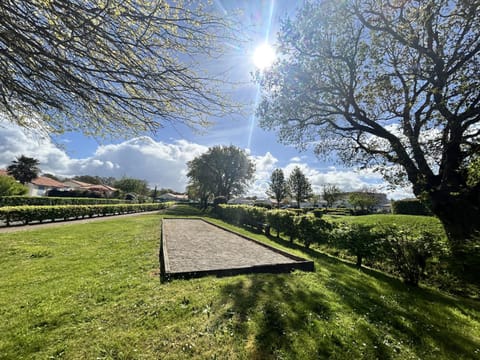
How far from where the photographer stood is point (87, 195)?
39188mm

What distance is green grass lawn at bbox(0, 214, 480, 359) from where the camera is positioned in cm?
247

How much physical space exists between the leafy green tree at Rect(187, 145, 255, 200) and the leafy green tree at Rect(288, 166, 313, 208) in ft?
34.9

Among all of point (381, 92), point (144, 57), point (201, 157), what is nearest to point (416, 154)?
point (381, 92)

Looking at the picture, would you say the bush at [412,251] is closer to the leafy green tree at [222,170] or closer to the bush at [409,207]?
the bush at [409,207]

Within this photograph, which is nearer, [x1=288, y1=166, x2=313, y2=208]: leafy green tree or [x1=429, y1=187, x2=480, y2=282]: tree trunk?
[x1=429, y1=187, x2=480, y2=282]: tree trunk

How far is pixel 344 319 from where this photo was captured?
3.22m

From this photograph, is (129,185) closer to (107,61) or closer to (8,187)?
(8,187)

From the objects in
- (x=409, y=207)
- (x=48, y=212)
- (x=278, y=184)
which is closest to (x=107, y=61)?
(x=48, y=212)

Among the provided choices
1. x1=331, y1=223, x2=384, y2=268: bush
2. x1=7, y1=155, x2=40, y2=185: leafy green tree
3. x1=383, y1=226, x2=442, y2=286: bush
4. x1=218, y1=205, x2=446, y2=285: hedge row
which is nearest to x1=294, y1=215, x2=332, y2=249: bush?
x1=218, y1=205, x2=446, y2=285: hedge row

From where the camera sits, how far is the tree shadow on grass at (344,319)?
101 inches

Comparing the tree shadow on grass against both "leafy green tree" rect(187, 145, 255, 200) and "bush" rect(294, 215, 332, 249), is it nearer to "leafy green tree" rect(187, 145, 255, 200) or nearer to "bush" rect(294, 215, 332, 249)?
"bush" rect(294, 215, 332, 249)

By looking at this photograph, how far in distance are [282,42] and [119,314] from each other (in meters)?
9.82

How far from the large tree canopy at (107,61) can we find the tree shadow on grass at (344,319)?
3306 millimetres

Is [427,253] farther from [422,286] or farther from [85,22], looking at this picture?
[85,22]
